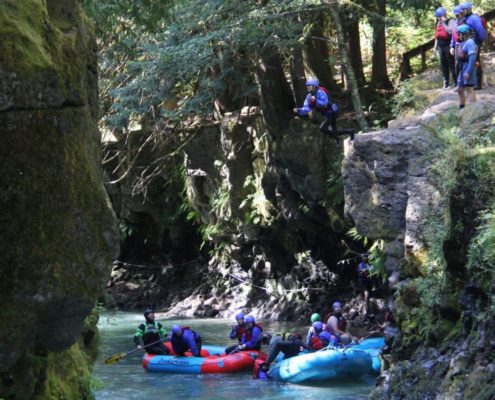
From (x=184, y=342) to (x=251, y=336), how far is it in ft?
4.78

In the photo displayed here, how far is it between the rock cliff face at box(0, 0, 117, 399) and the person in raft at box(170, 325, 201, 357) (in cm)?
1131

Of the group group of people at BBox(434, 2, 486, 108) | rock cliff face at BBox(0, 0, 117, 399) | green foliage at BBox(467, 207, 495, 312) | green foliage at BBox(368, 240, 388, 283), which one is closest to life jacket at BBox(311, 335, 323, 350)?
green foliage at BBox(368, 240, 388, 283)

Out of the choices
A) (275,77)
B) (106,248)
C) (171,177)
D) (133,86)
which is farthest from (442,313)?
(171,177)

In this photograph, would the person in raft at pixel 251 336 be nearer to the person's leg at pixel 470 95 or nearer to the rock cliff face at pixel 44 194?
the person's leg at pixel 470 95

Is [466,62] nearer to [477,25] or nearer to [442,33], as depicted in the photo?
[477,25]

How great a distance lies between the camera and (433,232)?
12.0 meters

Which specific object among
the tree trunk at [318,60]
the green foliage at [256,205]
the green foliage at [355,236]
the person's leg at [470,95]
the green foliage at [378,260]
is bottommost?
the green foliage at [378,260]

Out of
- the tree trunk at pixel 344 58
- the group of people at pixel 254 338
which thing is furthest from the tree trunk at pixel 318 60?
the group of people at pixel 254 338

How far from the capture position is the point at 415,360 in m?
11.3

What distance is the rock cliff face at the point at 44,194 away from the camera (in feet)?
19.5

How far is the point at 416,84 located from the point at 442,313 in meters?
8.10

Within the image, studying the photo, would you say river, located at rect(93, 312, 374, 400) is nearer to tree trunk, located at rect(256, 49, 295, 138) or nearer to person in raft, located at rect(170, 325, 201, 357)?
person in raft, located at rect(170, 325, 201, 357)

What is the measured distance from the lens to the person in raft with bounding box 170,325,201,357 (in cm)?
1823

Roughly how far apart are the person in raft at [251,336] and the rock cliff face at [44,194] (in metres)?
11.0
